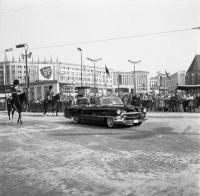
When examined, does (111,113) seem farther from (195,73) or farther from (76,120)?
(195,73)

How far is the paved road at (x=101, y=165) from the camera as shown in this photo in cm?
484

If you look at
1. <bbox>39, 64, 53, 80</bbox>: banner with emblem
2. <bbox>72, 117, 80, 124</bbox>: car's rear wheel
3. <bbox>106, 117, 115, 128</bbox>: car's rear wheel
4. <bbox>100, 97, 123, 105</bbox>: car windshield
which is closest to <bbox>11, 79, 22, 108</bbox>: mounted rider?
<bbox>72, 117, 80, 124</bbox>: car's rear wheel

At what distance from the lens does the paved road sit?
4.84 m

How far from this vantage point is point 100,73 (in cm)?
13612

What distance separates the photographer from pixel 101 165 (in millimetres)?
6383

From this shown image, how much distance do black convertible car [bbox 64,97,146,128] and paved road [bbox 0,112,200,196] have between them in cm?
257

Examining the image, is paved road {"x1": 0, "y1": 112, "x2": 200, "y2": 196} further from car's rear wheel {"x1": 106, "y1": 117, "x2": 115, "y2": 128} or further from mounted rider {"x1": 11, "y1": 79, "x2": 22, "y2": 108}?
mounted rider {"x1": 11, "y1": 79, "x2": 22, "y2": 108}

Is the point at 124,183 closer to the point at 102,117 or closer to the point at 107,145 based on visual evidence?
the point at 107,145

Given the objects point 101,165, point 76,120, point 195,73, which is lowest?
point 101,165

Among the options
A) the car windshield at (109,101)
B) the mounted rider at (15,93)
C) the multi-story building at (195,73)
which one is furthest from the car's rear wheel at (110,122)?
the multi-story building at (195,73)

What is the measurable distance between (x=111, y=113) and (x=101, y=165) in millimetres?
6667

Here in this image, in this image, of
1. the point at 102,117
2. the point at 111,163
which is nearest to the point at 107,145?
the point at 111,163

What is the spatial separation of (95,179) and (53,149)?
3.15 metres

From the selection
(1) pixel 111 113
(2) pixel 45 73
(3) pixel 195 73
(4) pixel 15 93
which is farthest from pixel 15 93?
(3) pixel 195 73
